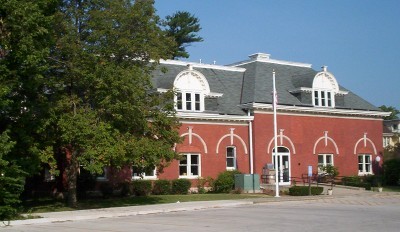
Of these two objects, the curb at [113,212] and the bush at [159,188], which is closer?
the curb at [113,212]

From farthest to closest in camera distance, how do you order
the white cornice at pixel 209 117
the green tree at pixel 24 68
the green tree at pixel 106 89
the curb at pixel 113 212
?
the white cornice at pixel 209 117 < the green tree at pixel 106 89 < the curb at pixel 113 212 < the green tree at pixel 24 68

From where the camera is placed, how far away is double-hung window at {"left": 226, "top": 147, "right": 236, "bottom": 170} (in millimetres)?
41812

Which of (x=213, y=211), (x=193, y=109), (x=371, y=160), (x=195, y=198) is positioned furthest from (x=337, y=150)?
(x=213, y=211)

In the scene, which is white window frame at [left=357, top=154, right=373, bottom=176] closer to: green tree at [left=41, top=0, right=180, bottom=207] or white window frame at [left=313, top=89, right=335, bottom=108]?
white window frame at [left=313, top=89, right=335, bottom=108]

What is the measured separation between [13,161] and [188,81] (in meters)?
18.8

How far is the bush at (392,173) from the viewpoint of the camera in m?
46.5

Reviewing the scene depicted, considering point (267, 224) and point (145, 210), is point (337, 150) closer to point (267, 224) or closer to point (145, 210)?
point (145, 210)

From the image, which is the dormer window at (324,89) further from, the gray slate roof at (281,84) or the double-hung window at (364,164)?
the double-hung window at (364,164)

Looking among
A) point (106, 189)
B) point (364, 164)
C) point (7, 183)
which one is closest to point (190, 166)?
point (106, 189)

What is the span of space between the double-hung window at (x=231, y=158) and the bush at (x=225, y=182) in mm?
2509

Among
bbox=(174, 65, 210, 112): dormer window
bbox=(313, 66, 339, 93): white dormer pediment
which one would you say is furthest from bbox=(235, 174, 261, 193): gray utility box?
bbox=(313, 66, 339, 93): white dormer pediment

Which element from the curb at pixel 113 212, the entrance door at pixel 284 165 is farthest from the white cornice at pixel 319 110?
the curb at pixel 113 212

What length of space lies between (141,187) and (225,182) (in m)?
5.96

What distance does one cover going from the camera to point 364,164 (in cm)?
4850
